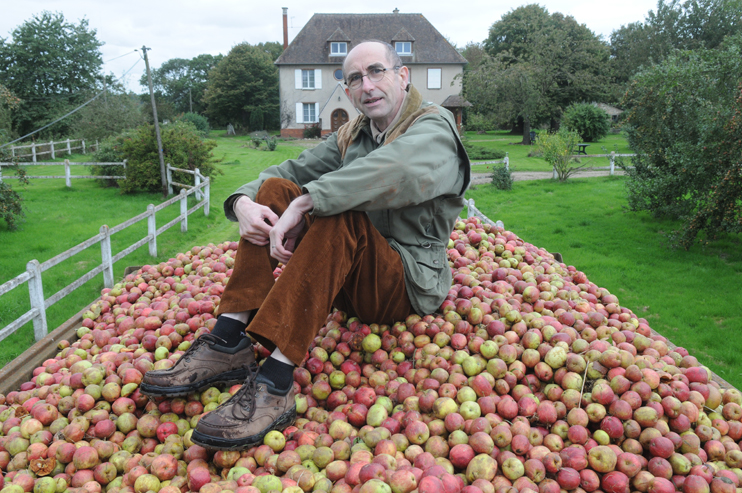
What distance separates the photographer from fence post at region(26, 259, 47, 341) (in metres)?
4.84

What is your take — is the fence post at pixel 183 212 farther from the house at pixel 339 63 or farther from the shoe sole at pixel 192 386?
the house at pixel 339 63

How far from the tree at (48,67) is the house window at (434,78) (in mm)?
23817

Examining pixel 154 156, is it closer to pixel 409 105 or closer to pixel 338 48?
pixel 409 105

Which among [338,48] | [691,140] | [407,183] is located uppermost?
[338,48]

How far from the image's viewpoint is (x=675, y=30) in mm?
38281

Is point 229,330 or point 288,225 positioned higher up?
point 288,225

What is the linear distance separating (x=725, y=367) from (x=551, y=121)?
35.3 m

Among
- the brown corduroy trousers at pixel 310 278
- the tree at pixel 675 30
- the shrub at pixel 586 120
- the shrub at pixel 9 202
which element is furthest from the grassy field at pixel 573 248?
the tree at pixel 675 30

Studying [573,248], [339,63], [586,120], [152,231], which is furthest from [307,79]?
[573,248]

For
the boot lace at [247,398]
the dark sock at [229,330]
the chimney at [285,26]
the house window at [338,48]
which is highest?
the chimney at [285,26]

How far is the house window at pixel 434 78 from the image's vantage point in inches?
1440

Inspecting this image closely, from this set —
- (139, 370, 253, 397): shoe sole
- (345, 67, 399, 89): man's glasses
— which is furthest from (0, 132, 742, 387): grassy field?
(345, 67, 399, 89): man's glasses

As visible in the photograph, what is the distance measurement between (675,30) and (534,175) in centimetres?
2971

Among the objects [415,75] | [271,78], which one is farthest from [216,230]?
[271,78]
